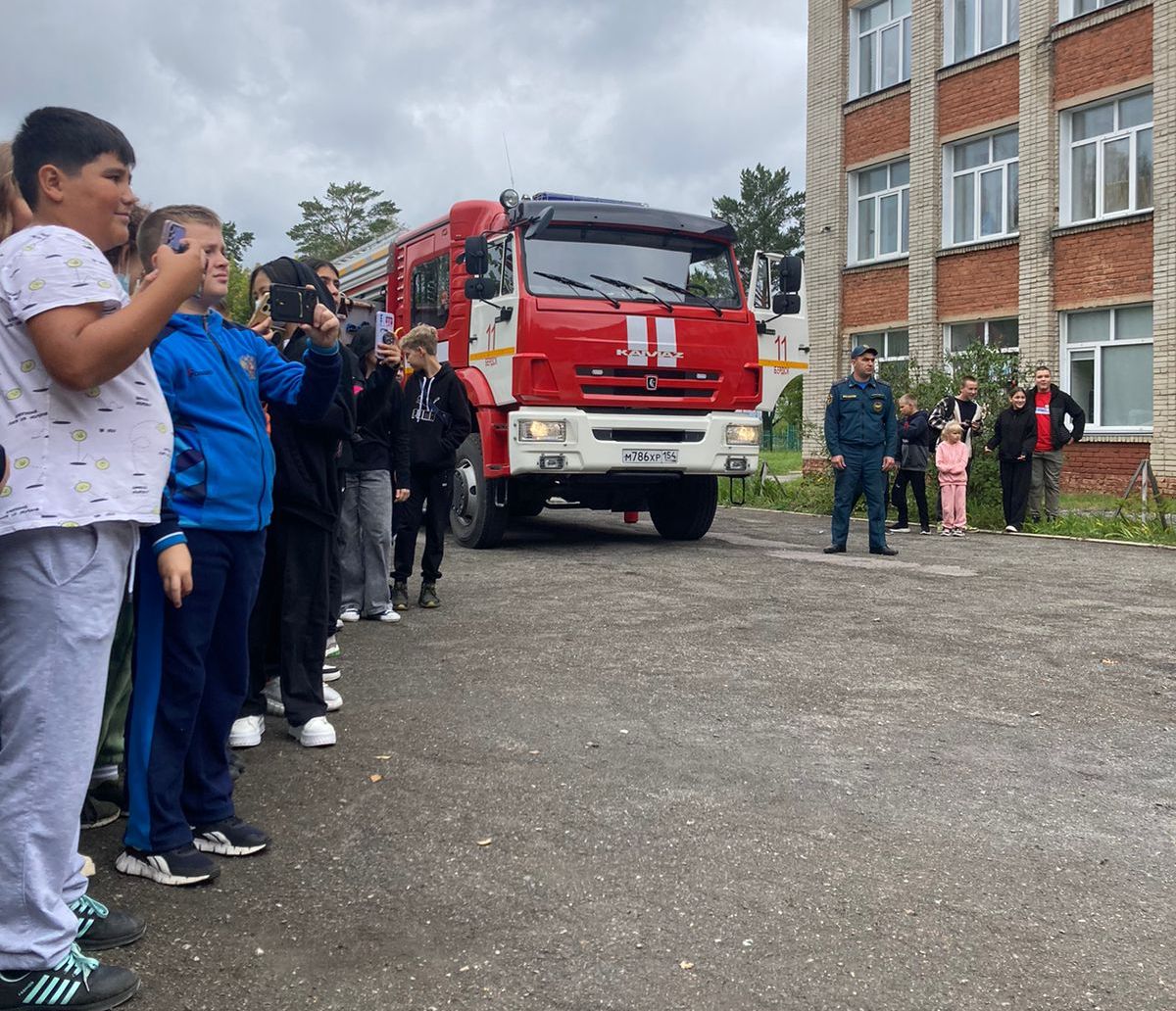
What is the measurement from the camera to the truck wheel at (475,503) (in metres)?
11.6

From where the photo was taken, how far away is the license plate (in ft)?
36.6

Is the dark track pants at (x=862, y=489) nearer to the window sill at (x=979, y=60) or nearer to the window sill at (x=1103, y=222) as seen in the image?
the window sill at (x=1103, y=222)

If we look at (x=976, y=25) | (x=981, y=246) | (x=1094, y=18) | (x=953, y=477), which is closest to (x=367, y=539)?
(x=953, y=477)

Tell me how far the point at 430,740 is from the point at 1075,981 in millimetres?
2721

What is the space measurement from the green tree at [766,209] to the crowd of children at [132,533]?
8168 cm

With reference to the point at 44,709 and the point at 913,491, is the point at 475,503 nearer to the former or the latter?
the point at 913,491

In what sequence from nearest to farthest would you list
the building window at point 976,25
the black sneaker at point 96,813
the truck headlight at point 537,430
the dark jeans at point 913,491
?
1. the black sneaker at point 96,813
2. the truck headlight at point 537,430
3. the dark jeans at point 913,491
4. the building window at point 976,25

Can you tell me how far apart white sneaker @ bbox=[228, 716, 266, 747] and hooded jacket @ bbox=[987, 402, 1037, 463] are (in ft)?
38.7

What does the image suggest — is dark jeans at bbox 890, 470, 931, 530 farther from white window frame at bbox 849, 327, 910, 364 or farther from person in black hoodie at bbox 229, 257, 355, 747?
person in black hoodie at bbox 229, 257, 355, 747

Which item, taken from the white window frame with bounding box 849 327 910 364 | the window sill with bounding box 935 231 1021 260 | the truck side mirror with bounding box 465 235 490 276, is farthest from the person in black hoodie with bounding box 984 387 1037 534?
the white window frame with bounding box 849 327 910 364

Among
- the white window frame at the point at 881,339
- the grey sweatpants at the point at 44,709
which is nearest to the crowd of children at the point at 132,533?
the grey sweatpants at the point at 44,709

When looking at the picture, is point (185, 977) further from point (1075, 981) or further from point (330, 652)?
point (330, 652)

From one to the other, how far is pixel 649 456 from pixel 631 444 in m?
0.21

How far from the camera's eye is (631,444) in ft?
36.7
